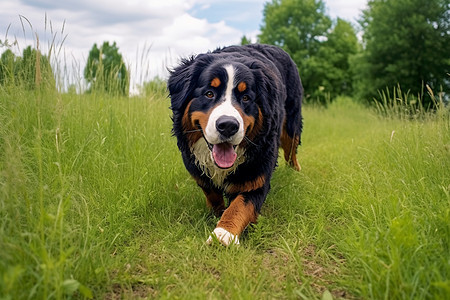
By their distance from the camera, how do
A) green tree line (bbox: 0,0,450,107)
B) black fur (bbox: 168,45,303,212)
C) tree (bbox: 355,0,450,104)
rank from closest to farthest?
black fur (bbox: 168,45,303,212), green tree line (bbox: 0,0,450,107), tree (bbox: 355,0,450,104)

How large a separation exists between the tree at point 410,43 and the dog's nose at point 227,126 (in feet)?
39.2

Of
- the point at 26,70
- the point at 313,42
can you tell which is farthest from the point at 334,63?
the point at 26,70

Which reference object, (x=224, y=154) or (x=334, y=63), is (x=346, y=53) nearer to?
(x=334, y=63)

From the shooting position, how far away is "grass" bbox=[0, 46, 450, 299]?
1.83m

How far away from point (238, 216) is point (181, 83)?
1.13m

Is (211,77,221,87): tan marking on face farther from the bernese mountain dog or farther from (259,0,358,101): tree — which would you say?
(259,0,358,101): tree

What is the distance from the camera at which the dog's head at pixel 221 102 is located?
8.34 feet

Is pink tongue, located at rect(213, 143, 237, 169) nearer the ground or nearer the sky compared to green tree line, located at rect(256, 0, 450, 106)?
nearer the ground

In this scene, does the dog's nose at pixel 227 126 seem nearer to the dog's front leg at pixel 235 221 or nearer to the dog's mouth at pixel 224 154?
the dog's mouth at pixel 224 154

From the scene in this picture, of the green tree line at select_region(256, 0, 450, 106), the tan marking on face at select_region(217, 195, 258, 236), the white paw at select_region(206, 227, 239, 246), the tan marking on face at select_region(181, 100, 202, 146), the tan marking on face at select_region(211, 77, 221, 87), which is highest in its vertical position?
the green tree line at select_region(256, 0, 450, 106)

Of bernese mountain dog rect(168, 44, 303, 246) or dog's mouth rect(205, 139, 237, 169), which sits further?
dog's mouth rect(205, 139, 237, 169)

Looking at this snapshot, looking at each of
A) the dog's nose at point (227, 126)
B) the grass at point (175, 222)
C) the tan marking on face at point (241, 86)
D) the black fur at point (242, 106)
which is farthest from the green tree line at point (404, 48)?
Answer: the dog's nose at point (227, 126)

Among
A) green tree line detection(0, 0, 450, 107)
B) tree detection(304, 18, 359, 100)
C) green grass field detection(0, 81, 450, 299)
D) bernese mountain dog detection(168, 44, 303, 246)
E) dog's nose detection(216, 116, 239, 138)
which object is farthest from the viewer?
tree detection(304, 18, 359, 100)

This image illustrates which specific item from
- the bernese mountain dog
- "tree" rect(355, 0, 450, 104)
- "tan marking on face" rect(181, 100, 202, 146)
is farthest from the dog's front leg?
"tree" rect(355, 0, 450, 104)
